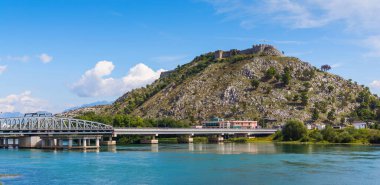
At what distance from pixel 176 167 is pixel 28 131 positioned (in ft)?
320

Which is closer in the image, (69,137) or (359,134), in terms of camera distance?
(69,137)

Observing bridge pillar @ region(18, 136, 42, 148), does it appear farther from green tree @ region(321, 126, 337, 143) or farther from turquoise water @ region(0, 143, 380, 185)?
green tree @ region(321, 126, 337, 143)

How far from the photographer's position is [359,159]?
109m

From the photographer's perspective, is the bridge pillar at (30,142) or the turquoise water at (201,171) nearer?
the turquoise water at (201,171)

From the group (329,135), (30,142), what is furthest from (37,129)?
(329,135)

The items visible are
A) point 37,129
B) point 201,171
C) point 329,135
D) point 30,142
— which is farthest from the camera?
point 329,135

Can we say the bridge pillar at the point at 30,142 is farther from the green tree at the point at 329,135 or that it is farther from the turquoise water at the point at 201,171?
the green tree at the point at 329,135

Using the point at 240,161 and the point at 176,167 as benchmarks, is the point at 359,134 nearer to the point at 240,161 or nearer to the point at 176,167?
the point at 240,161

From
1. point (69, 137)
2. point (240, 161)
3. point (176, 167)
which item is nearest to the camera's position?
point (176, 167)

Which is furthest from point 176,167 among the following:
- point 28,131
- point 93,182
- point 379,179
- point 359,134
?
point 359,134

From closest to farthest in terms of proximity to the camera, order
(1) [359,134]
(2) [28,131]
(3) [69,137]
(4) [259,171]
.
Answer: (4) [259,171], (3) [69,137], (2) [28,131], (1) [359,134]

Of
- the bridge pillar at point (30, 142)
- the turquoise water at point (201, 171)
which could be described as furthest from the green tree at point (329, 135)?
the bridge pillar at point (30, 142)

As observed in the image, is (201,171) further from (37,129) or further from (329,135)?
(329,135)

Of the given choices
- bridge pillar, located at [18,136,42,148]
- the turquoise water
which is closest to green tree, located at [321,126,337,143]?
the turquoise water
